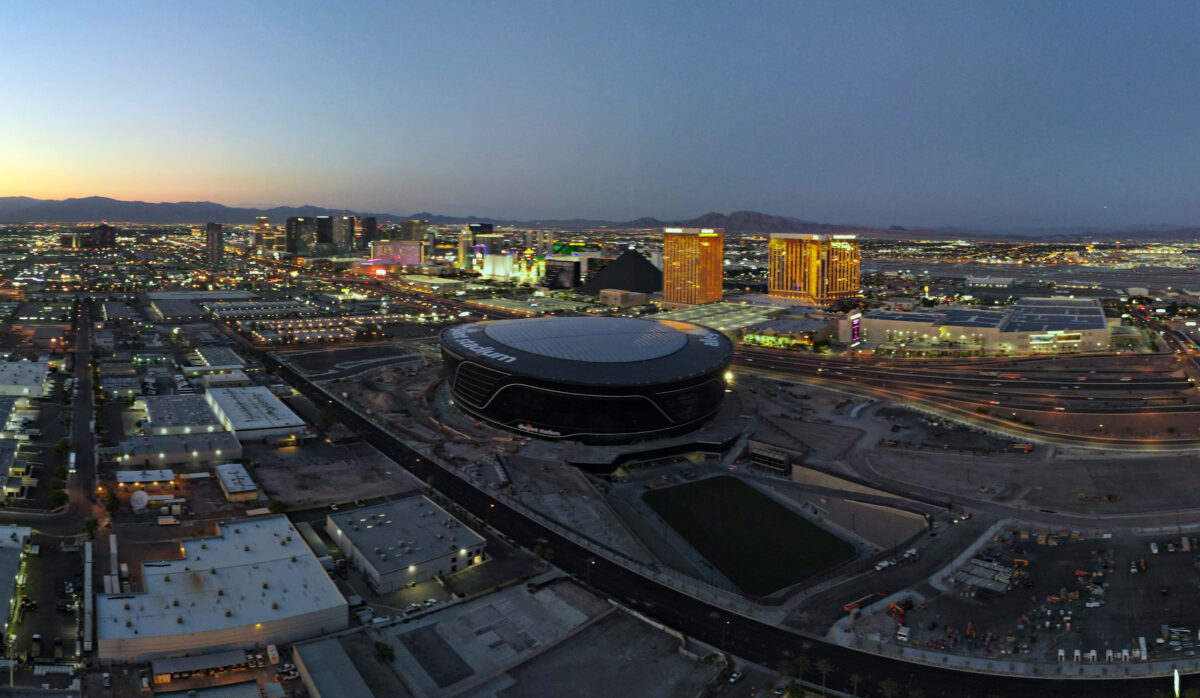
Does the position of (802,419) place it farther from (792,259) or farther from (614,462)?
(792,259)

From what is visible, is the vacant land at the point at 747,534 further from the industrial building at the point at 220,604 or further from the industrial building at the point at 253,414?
the industrial building at the point at 253,414

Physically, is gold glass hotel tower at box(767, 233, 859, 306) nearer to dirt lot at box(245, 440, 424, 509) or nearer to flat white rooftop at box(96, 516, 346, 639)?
dirt lot at box(245, 440, 424, 509)

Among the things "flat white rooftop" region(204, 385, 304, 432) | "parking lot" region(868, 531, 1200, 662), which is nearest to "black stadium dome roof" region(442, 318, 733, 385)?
"flat white rooftop" region(204, 385, 304, 432)

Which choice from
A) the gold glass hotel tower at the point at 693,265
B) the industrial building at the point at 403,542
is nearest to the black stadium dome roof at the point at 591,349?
the industrial building at the point at 403,542

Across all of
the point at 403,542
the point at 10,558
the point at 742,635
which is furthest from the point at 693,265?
the point at 10,558

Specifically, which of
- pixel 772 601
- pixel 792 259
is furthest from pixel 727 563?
pixel 792 259

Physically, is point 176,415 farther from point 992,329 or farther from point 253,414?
point 992,329
